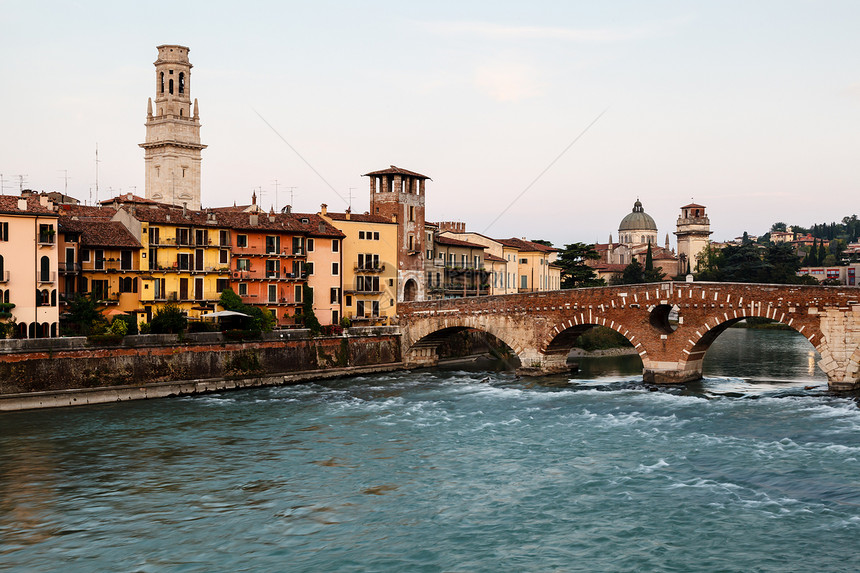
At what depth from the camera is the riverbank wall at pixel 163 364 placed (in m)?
37.2

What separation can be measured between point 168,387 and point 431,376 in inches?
608

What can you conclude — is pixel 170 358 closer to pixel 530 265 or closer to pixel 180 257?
pixel 180 257

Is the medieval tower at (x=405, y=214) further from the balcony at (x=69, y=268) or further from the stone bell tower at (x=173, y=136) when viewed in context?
the stone bell tower at (x=173, y=136)

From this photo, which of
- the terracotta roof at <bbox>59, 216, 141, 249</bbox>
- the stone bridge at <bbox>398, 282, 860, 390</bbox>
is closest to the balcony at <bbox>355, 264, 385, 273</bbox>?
the stone bridge at <bbox>398, 282, 860, 390</bbox>

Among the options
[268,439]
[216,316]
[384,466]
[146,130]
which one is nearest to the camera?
[384,466]

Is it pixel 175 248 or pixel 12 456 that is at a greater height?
pixel 175 248

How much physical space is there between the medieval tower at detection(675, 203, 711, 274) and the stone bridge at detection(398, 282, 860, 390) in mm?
85816

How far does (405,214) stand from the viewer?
61188 millimetres

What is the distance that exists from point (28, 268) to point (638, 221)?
499 ft

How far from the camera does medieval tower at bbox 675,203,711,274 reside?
132m

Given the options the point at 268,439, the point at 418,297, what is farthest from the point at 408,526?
the point at 418,297

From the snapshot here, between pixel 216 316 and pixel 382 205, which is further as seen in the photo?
pixel 382 205

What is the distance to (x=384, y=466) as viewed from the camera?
27.0 metres

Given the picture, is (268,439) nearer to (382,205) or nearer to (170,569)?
(170,569)
